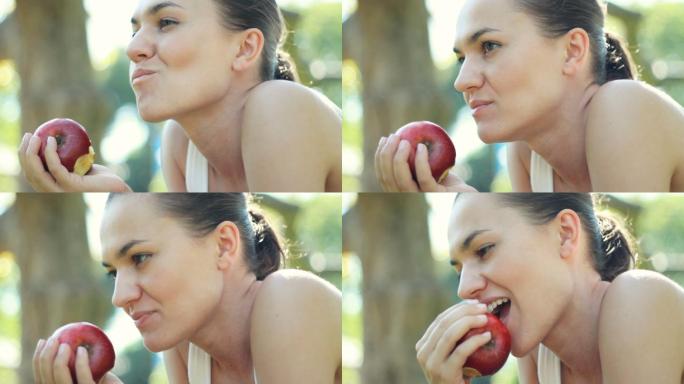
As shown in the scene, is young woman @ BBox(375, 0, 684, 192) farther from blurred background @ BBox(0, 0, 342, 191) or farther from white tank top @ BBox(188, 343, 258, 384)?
white tank top @ BBox(188, 343, 258, 384)

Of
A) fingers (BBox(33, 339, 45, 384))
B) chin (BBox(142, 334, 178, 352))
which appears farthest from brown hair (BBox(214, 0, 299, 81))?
fingers (BBox(33, 339, 45, 384))

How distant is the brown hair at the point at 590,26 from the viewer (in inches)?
65.1

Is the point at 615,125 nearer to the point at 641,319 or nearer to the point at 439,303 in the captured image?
the point at 641,319

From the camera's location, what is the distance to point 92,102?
1.80 metres

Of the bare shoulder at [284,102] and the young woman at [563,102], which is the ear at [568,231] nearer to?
the young woman at [563,102]

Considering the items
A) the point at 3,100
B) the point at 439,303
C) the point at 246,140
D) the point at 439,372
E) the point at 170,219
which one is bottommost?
the point at 439,372

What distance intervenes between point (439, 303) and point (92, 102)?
2.12ft

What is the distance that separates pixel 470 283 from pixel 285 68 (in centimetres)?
43

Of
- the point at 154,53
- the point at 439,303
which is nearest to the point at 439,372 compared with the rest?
the point at 439,303

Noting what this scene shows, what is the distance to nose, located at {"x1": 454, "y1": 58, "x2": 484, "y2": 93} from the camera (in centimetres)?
168

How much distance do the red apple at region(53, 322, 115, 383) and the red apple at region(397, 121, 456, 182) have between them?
0.53 meters

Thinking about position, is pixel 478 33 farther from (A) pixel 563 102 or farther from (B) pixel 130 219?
(B) pixel 130 219

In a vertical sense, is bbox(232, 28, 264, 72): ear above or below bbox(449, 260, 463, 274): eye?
above

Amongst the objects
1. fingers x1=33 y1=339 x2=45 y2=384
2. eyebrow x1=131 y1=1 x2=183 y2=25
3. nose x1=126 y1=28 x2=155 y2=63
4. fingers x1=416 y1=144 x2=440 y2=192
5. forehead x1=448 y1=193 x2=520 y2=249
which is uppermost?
eyebrow x1=131 y1=1 x2=183 y2=25
